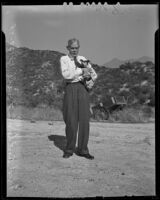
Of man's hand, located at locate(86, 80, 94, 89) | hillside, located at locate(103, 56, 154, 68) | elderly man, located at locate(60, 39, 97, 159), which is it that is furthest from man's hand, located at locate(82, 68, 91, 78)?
hillside, located at locate(103, 56, 154, 68)

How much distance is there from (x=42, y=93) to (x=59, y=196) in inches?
64.7

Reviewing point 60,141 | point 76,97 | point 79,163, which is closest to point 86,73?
point 76,97

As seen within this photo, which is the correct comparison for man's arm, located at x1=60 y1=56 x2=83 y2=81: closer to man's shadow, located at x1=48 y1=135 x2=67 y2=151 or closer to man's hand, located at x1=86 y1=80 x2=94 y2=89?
man's hand, located at x1=86 y1=80 x2=94 y2=89

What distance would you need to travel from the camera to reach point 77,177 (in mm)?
6336

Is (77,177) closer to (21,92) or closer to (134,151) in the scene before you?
(134,151)

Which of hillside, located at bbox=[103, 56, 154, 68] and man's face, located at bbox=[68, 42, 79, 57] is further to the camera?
hillside, located at bbox=[103, 56, 154, 68]

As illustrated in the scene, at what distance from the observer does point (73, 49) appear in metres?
6.47

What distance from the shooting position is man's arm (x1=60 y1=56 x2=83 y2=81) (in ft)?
20.9

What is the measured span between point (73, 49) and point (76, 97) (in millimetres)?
741

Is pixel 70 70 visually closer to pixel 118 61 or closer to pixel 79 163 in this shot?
pixel 118 61

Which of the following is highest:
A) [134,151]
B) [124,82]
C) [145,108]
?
[124,82]

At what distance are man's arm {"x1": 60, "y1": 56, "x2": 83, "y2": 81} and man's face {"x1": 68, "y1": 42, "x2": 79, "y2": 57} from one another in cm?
17

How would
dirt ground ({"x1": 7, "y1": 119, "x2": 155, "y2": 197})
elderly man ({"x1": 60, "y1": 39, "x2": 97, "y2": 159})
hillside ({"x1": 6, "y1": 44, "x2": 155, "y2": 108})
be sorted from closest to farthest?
dirt ground ({"x1": 7, "y1": 119, "x2": 155, "y2": 197}), elderly man ({"x1": 60, "y1": 39, "x2": 97, "y2": 159}), hillside ({"x1": 6, "y1": 44, "x2": 155, "y2": 108})
